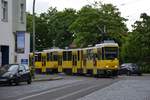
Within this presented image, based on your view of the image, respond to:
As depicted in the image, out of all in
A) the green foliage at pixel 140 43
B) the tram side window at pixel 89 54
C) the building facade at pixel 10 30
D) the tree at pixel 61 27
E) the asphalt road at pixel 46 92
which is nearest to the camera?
the asphalt road at pixel 46 92

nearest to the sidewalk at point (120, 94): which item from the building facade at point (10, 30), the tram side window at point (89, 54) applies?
the building facade at point (10, 30)

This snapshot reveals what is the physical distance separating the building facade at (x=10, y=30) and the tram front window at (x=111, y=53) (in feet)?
25.6

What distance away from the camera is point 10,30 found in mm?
52094

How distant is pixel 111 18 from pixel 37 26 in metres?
26.1

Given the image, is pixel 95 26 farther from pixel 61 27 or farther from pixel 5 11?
pixel 5 11

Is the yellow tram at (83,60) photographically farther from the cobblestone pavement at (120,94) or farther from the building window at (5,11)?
the cobblestone pavement at (120,94)

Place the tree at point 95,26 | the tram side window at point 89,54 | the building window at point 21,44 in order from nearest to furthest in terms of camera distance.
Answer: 1. the building window at point 21,44
2. the tram side window at point 89,54
3. the tree at point 95,26

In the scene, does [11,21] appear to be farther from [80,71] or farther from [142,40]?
[142,40]

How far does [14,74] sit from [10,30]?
13690 millimetres

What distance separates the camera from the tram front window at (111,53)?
53.6 metres

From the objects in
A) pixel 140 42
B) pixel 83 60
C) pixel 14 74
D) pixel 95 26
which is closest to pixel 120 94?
pixel 14 74

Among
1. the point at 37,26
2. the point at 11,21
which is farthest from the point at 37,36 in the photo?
the point at 11,21

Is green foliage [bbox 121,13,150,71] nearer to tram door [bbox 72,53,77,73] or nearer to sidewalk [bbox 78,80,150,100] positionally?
tram door [bbox 72,53,77,73]

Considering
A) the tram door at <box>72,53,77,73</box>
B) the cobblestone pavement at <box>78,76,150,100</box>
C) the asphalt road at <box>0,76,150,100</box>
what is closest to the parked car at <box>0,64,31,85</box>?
the asphalt road at <box>0,76,150,100</box>
